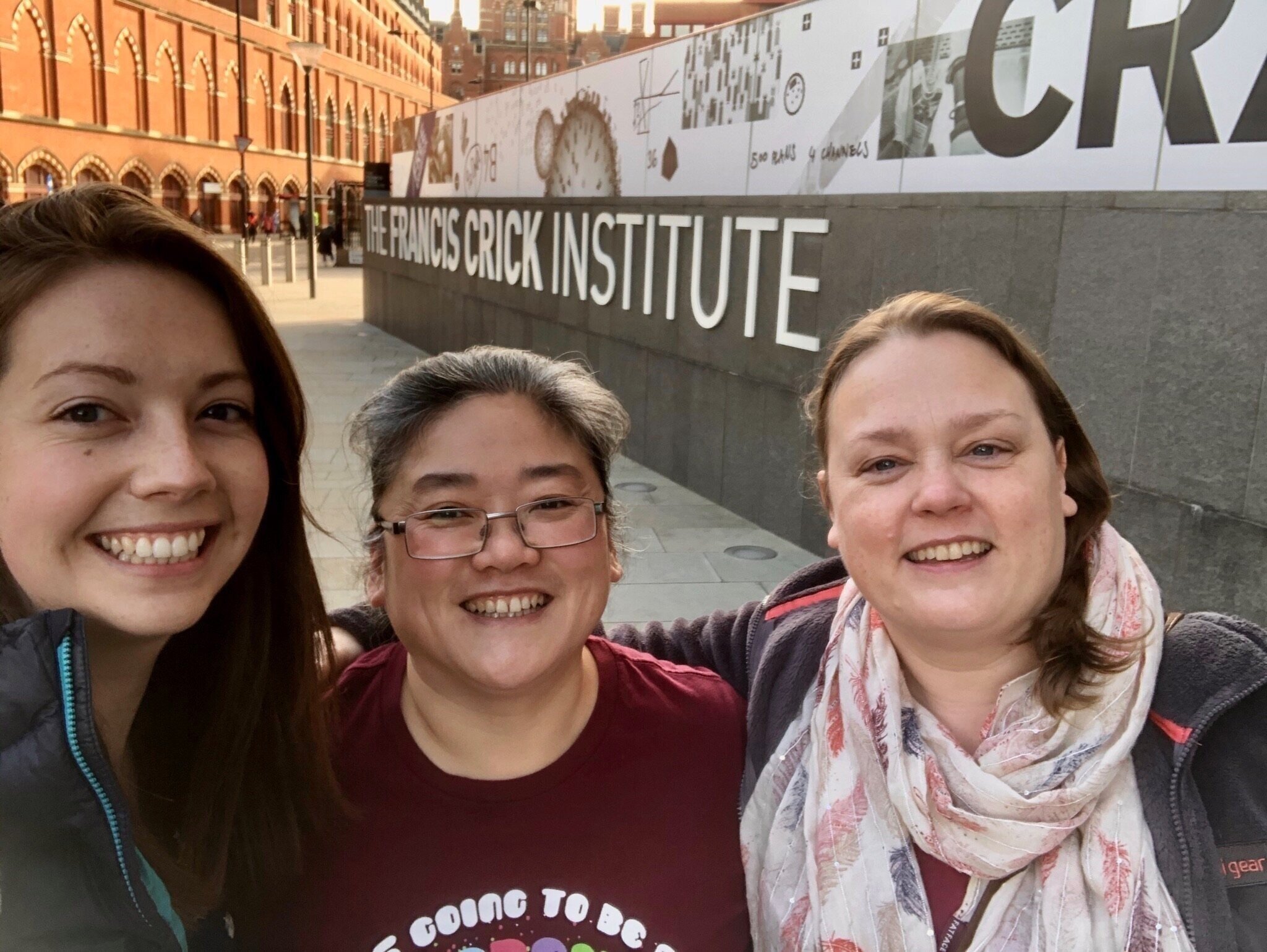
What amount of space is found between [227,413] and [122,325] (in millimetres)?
208

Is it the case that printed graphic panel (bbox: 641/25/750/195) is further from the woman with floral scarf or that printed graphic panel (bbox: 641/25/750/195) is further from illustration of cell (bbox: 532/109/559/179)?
Answer: the woman with floral scarf

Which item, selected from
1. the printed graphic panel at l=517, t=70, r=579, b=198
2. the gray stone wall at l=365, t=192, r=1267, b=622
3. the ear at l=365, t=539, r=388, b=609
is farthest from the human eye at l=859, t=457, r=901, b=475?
the printed graphic panel at l=517, t=70, r=579, b=198

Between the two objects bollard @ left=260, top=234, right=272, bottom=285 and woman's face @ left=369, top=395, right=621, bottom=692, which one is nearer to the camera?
woman's face @ left=369, top=395, right=621, bottom=692

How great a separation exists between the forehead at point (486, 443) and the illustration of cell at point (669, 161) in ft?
19.9

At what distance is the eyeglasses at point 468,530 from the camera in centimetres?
161

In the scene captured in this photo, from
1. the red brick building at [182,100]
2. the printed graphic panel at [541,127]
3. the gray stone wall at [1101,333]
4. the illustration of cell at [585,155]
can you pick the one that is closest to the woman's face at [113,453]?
the gray stone wall at [1101,333]

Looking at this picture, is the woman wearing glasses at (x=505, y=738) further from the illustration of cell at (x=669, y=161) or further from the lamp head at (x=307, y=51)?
the lamp head at (x=307, y=51)

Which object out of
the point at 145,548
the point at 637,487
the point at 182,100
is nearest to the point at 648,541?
the point at 637,487

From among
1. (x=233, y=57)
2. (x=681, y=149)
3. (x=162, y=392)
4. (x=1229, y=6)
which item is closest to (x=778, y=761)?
(x=162, y=392)

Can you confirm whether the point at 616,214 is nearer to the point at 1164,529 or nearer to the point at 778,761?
the point at 1164,529

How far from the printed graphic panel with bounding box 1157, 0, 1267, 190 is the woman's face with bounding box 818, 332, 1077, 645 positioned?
2633 mm

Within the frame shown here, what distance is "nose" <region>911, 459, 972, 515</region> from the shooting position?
1.51 metres

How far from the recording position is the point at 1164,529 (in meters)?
3.69

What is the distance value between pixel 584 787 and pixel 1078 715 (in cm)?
80
